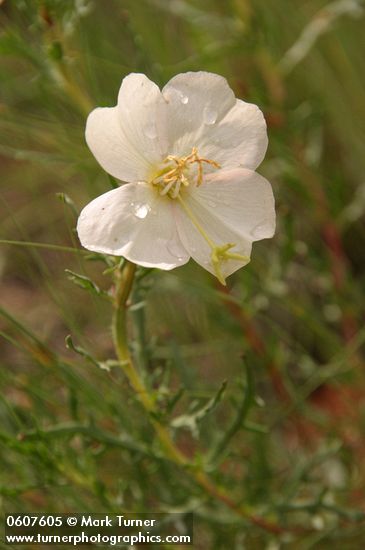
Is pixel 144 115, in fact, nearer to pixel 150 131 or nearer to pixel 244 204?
pixel 150 131

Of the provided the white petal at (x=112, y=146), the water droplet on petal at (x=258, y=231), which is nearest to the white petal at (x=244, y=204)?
the water droplet on petal at (x=258, y=231)

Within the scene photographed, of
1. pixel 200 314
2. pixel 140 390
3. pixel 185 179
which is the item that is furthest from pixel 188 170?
pixel 200 314

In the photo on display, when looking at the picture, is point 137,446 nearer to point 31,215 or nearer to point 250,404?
point 250,404

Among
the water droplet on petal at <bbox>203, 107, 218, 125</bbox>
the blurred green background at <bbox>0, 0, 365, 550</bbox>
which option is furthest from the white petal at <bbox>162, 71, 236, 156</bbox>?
the blurred green background at <bbox>0, 0, 365, 550</bbox>

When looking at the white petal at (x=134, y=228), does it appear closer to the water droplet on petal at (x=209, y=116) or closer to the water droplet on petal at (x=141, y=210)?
the water droplet on petal at (x=141, y=210)

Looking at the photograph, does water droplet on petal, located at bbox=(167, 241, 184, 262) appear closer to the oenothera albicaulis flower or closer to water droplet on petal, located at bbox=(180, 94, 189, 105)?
the oenothera albicaulis flower
